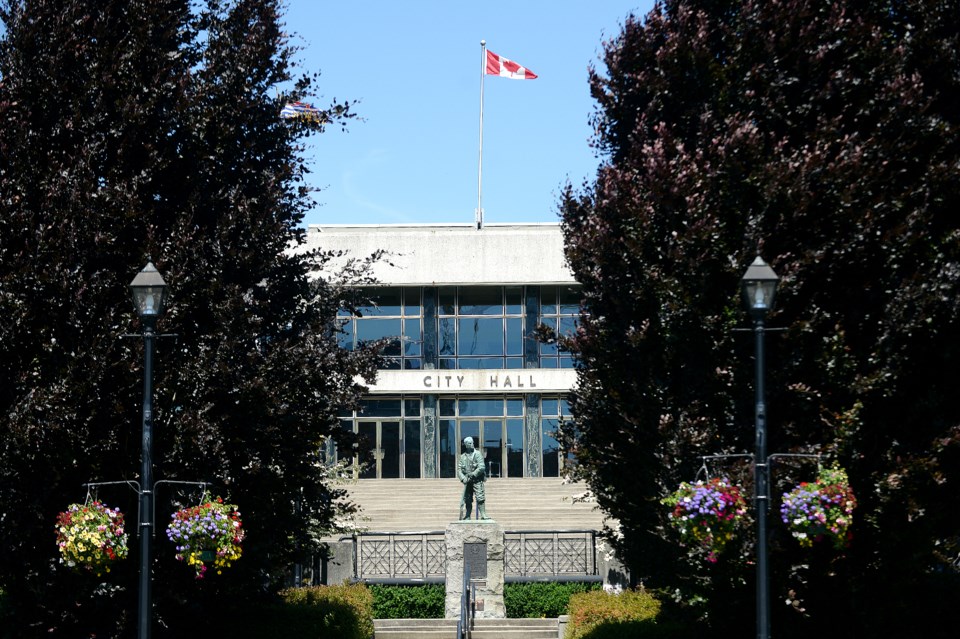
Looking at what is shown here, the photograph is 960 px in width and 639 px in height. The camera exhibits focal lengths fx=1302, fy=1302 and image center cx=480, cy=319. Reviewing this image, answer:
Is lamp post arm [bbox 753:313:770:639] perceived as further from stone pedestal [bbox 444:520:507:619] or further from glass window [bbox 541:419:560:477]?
glass window [bbox 541:419:560:477]

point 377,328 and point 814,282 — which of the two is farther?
point 377,328

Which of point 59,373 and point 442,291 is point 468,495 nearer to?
point 59,373

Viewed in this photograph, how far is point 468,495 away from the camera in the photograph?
1046 inches

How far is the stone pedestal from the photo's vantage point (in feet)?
85.2

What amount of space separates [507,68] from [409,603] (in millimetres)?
21152

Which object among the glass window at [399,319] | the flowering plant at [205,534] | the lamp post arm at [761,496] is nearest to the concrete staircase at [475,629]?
the flowering plant at [205,534]

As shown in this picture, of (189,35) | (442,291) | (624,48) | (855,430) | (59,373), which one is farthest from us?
(442,291)

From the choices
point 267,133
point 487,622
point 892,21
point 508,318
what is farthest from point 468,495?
point 508,318

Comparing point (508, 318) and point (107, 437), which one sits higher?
point (508, 318)

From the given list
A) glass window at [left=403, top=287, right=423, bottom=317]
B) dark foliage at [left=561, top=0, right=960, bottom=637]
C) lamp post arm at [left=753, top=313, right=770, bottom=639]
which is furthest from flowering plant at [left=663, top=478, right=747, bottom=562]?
glass window at [left=403, top=287, right=423, bottom=317]

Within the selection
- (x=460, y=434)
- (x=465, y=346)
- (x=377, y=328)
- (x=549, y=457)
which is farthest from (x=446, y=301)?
(x=549, y=457)

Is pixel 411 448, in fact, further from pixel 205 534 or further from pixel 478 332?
pixel 205 534

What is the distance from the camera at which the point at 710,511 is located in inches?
523

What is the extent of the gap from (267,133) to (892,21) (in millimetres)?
8849
